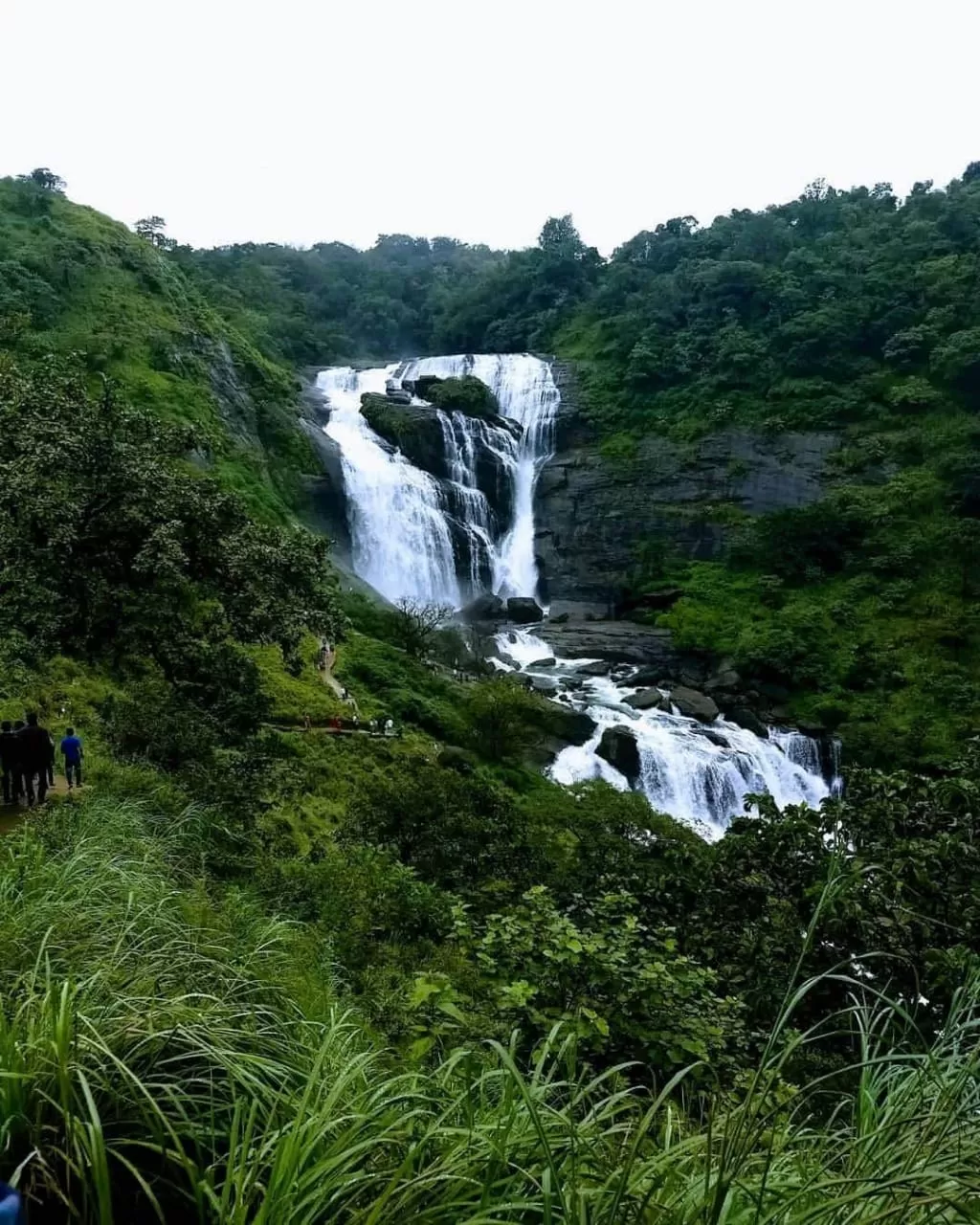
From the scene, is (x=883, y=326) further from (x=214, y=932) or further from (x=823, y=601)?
(x=214, y=932)

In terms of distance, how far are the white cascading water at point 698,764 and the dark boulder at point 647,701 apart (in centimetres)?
28

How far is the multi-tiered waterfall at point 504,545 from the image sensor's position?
63.0 feet

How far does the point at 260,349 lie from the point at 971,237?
36413 millimetres

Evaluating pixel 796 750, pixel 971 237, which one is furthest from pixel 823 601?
pixel 971 237

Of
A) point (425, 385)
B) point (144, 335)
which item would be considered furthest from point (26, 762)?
point (425, 385)

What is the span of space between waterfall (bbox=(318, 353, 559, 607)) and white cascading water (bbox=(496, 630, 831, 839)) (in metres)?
10.6

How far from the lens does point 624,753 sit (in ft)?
62.6

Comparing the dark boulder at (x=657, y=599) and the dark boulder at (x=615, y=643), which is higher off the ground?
the dark boulder at (x=657, y=599)

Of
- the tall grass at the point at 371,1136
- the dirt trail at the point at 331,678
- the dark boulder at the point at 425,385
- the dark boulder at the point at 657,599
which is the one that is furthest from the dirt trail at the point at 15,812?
the dark boulder at the point at 425,385

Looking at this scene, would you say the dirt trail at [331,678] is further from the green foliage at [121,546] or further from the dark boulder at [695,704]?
the dark boulder at [695,704]

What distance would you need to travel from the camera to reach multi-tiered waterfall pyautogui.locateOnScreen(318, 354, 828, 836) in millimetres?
19188

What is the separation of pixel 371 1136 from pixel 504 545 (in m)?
32.7

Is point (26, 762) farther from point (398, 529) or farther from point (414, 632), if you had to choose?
point (398, 529)

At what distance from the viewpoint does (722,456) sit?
35906 mm
